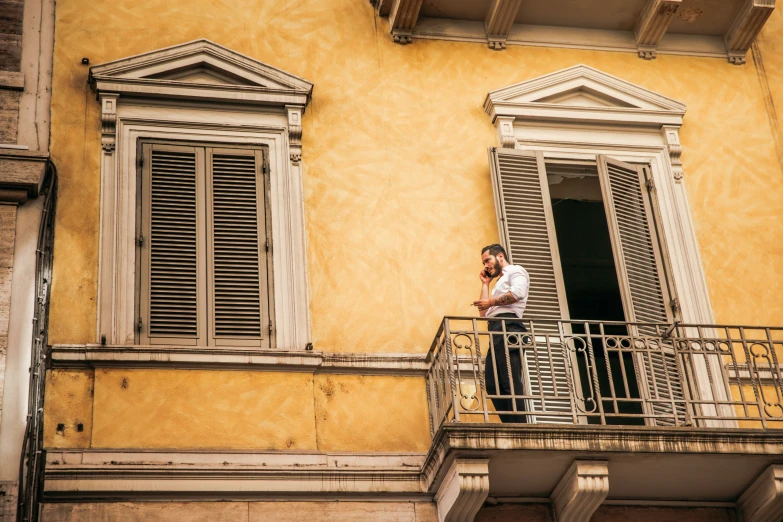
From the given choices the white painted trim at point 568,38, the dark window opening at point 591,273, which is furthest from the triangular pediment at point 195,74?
the dark window opening at point 591,273

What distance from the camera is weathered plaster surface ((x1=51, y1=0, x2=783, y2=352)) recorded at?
33.4ft

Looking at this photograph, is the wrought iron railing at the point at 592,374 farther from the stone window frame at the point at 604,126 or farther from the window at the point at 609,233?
the stone window frame at the point at 604,126

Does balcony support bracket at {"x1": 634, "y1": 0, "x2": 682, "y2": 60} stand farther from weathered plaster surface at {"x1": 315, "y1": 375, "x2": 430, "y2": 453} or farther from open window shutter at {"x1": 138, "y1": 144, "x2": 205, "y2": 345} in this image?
open window shutter at {"x1": 138, "y1": 144, "x2": 205, "y2": 345}

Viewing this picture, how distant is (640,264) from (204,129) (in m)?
3.64

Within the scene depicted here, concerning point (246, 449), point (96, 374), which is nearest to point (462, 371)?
point (246, 449)

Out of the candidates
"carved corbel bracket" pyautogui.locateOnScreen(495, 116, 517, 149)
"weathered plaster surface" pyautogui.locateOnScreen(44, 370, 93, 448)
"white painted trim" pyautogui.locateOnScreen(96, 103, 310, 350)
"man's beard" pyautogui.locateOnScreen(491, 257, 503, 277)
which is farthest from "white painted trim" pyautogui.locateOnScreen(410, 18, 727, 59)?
"weathered plaster surface" pyautogui.locateOnScreen(44, 370, 93, 448)

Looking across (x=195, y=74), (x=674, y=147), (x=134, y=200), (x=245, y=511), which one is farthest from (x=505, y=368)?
(x=195, y=74)

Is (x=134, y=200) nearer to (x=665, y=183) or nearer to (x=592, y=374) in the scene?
(x=592, y=374)

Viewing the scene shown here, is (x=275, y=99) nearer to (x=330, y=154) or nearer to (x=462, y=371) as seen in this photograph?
(x=330, y=154)

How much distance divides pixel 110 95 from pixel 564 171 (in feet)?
12.4

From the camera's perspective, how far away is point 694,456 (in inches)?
356

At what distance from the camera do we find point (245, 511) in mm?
9094

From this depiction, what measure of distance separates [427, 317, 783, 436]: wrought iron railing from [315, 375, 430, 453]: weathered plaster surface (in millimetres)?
131

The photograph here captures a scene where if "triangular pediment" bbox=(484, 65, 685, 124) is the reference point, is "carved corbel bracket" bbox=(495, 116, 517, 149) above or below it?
below
